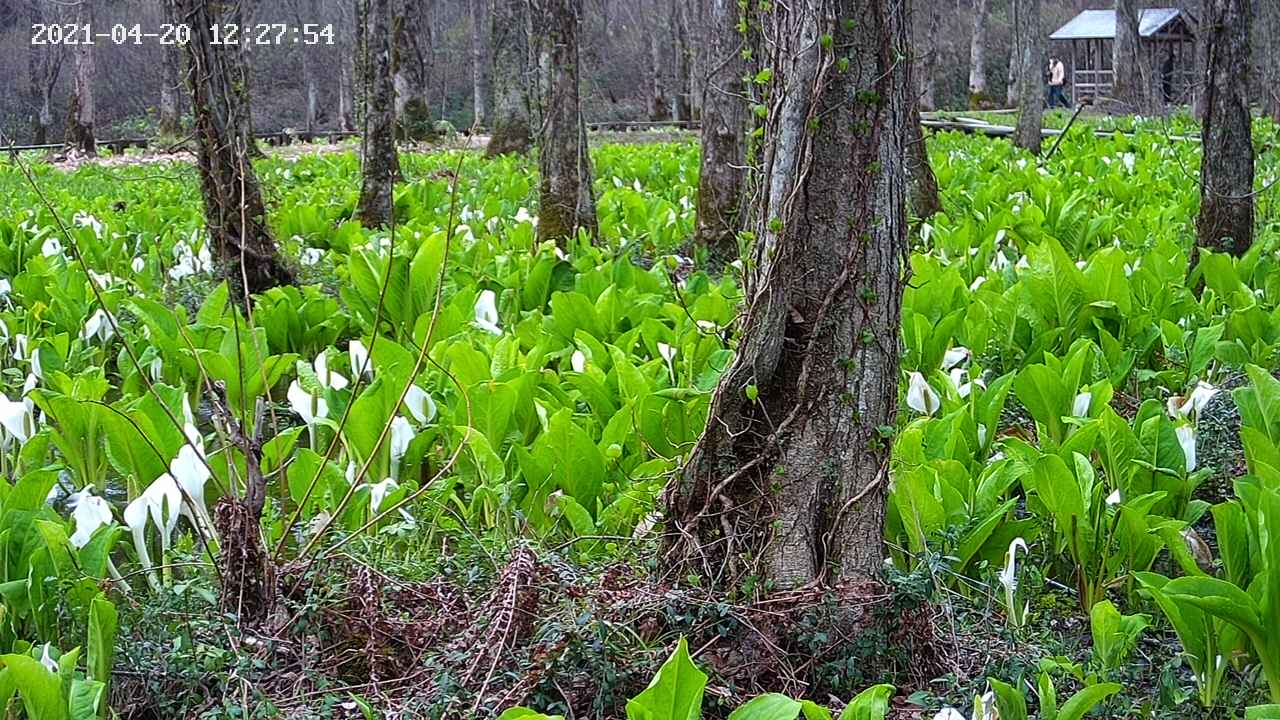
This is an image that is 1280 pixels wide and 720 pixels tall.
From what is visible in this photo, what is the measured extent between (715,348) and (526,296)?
177 centimetres

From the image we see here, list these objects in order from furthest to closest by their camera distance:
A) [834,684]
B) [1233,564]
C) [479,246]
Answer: [479,246]
[1233,564]
[834,684]

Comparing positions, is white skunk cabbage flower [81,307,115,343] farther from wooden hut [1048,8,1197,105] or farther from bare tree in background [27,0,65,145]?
wooden hut [1048,8,1197,105]

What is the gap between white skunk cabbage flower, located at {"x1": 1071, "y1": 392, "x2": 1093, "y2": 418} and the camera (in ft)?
13.1

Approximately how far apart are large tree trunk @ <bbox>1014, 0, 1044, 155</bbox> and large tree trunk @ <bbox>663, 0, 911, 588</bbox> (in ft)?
45.2

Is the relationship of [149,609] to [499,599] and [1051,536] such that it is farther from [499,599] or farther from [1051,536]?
[1051,536]

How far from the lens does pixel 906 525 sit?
3.26 metres

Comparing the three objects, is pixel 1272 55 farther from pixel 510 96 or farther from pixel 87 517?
pixel 87 517

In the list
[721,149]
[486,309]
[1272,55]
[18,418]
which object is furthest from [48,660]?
[1272,55]

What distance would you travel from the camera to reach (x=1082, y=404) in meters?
4.01

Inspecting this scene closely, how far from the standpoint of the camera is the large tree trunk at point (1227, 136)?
662 cm

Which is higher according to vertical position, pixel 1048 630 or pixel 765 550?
pixel 765 550

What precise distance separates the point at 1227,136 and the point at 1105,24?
3613cm

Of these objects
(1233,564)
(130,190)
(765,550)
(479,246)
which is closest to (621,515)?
(765,550)

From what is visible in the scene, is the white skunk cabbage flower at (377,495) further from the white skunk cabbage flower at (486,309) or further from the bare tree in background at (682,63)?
the bare tree in background at (682,63)
